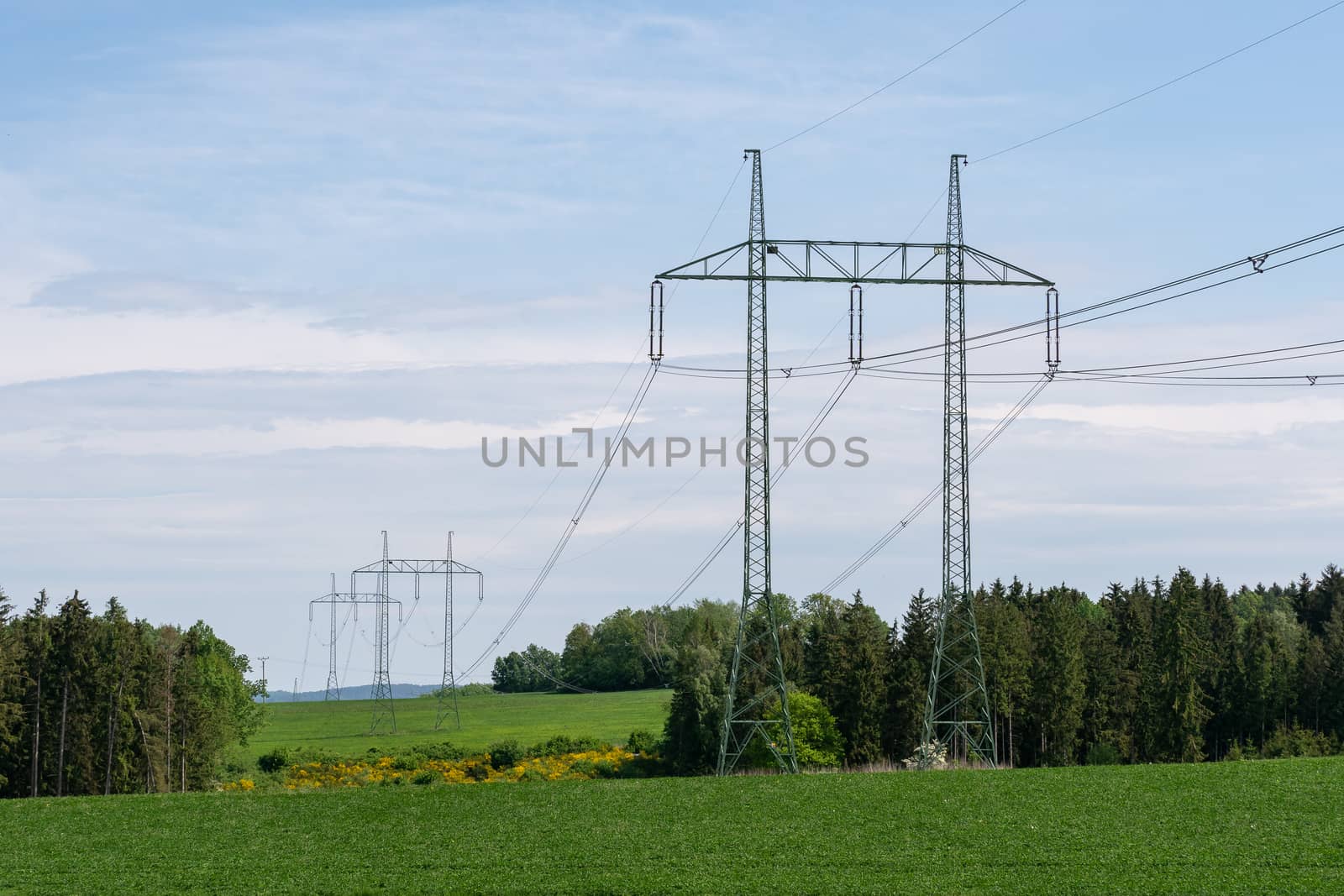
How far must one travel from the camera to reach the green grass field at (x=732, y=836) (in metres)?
32.5

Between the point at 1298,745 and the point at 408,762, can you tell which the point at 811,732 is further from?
the point at 1298,745

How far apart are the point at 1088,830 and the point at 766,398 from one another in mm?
19170

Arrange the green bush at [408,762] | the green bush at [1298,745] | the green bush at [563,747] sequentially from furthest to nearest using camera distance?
the green bush at [563,747] < the green bush at [408,762] < the green bush at [1298,745]

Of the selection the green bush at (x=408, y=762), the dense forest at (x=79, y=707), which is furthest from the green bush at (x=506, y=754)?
the dense forest at (x=79, y=707)

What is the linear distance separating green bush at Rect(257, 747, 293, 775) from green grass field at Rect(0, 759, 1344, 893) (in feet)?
173

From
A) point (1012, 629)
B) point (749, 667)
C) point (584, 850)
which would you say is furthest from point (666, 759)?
point (584, 850)

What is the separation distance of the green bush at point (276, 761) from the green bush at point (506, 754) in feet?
50.0

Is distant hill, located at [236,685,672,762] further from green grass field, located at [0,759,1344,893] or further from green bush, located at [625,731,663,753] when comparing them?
green grass field, located at [0,759,1344,893]

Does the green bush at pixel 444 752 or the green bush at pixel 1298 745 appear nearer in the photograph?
the green bush at pixel 1298 745

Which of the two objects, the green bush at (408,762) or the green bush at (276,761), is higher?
the green bush at (408,762)

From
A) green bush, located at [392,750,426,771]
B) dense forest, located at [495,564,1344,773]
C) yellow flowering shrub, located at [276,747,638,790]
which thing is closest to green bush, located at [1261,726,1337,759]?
dense forest, located at [495,564,1344,773]

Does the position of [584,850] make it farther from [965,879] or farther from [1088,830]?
[1088,830]

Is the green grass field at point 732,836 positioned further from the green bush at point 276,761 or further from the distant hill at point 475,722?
the distant hill at point 475,722

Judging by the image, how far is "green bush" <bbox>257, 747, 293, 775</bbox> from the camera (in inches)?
3866
